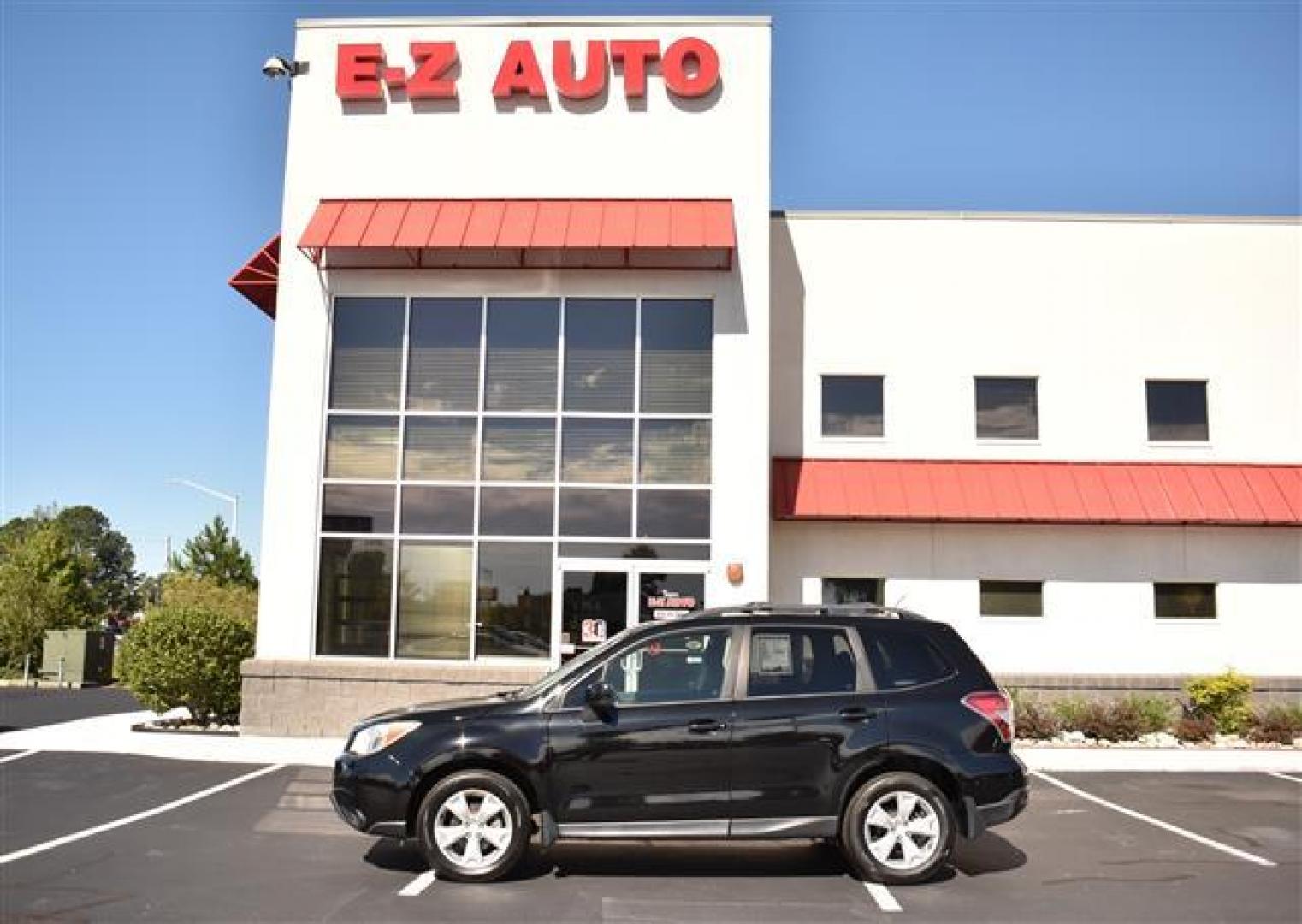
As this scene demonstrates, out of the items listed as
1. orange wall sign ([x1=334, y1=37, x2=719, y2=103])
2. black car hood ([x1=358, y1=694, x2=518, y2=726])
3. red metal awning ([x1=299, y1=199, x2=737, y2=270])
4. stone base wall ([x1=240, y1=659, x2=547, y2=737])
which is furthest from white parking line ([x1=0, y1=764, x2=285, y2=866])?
orange wall sign ([x1=334, y1=37, x2=719, y2=103])

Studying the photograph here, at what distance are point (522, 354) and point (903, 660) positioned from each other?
9.00 metres

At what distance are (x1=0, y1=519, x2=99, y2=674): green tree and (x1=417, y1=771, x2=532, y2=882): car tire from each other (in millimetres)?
30487

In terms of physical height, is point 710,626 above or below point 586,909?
above

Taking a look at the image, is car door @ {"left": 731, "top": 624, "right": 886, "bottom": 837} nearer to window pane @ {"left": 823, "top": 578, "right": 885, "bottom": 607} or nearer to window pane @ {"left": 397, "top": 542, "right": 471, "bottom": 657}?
window pane @ {"left": 397, "top": 542, "right": 471, "bottom": 657}

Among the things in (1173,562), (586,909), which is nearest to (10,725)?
(586,909)

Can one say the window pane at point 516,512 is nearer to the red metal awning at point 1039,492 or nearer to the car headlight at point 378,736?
the red metal awning at point 1039,492

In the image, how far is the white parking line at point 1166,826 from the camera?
8625 millimetres

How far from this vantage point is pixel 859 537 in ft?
55.1

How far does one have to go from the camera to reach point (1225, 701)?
1543 cm

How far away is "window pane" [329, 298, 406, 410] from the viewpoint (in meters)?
15.6

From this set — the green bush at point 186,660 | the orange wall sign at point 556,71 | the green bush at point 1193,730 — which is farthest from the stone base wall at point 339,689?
the green bush at point 1193,730

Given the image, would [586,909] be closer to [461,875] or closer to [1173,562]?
[461,875]

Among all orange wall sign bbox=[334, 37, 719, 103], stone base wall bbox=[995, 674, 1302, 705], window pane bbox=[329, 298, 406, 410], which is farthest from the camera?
stone base wall bbox=[995, 674, 1302, 705]

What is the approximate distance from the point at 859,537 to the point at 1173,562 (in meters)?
4.73
